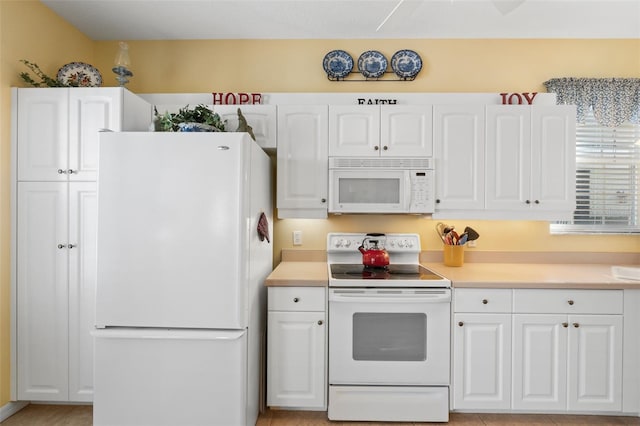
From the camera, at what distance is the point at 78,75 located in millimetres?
2521

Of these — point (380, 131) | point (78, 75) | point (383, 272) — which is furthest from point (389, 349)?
point (78, 75)

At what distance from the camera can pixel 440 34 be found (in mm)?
2965

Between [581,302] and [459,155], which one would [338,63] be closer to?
[459,155]

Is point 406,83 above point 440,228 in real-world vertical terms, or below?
above

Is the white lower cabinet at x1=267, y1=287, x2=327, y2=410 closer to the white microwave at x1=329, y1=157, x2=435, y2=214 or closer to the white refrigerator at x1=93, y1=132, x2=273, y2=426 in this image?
the white refrigerator at x1=93, y1=132, x2=273, y2=426

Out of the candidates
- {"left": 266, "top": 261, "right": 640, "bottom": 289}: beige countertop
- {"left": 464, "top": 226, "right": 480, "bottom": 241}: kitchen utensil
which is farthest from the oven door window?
{"left": 464, "top": 226, "right": 480, "bottom": 241}: kitchen utensil

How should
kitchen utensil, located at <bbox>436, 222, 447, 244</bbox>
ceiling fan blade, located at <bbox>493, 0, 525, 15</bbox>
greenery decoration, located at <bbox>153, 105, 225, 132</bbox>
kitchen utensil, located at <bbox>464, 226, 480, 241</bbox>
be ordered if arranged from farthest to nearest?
kitchen utensil, located at <bbox>436, 222, 447, 244</bbox> < kitchen utensil, located at <bbox>464, 226, 480, 241</bbox> < greenery decoration, located at <bbox>153, 105, 225, 132</bbox> < ceiling fan blade, located at <bbox>493, 0, 525, 15</bbox>

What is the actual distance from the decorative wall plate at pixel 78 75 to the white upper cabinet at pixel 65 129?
212mm

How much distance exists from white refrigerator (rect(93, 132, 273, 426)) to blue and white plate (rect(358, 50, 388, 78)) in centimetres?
153

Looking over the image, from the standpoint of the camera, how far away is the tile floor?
227 cm

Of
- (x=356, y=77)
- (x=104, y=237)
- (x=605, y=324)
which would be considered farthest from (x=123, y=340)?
(x=605, y=324)

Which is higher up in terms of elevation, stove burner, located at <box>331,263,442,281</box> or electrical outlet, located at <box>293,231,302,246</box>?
electrical outlet, located at <box>293,231,302,246</box>

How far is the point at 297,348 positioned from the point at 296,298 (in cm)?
31

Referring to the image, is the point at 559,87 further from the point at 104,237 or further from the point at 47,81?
the point at 47,81
